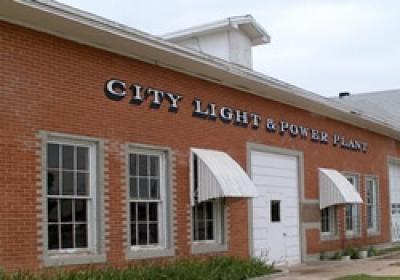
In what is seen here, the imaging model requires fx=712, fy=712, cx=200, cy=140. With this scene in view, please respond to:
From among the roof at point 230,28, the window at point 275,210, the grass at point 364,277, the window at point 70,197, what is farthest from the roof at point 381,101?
the window at point 70,197

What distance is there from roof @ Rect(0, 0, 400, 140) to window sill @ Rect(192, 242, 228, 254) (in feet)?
12.5

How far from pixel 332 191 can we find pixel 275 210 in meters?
3.09

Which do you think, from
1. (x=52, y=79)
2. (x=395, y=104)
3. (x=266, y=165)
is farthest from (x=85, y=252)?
(x=395, y=104)

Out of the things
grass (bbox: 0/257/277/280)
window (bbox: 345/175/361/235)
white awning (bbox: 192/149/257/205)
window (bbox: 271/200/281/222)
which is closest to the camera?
grass (bbox: 0/257/277/280)

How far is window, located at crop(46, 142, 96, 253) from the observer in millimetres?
12305

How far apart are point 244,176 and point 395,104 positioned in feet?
86.0

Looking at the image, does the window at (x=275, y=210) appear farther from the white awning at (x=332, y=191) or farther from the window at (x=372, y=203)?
the window at (x=372, y=203)

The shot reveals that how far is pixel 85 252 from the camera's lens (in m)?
12.8

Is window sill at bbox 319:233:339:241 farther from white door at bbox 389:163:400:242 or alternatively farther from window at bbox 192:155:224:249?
white door at bbox 389:163:400:242

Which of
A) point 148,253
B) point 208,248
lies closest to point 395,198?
point 208,248

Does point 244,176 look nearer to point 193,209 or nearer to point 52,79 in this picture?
point 193,209

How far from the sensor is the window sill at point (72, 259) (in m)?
12.0

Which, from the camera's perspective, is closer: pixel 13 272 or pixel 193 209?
pixel 13 272

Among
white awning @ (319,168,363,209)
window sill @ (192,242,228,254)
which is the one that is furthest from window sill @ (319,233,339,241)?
window sill @ (192,242,228,254)
